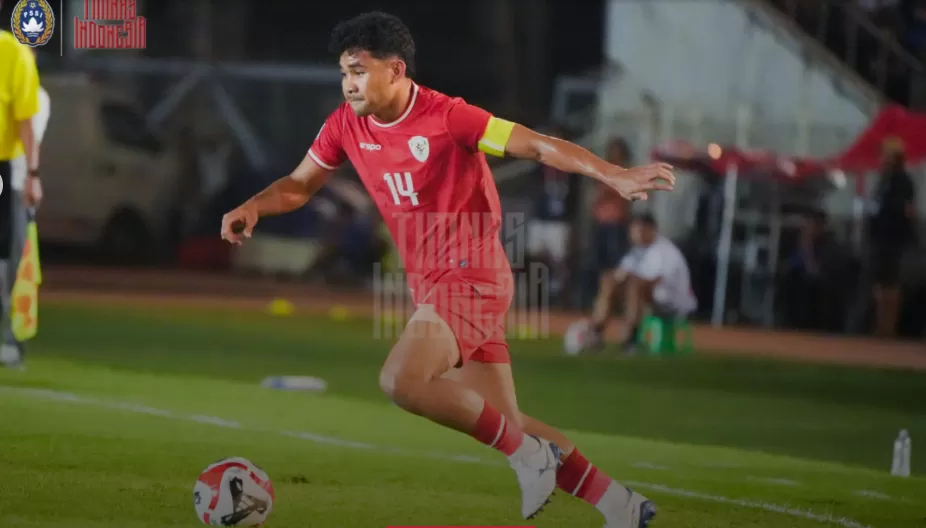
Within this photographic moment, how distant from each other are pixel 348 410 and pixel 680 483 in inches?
141

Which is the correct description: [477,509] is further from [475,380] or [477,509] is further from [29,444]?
[29,444]

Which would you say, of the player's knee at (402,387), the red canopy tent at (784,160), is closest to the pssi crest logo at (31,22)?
the player's knee at (402,387)

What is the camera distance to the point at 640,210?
22.4 metres

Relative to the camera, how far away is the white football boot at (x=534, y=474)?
712 cm

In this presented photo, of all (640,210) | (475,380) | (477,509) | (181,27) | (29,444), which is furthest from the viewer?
(181,27)

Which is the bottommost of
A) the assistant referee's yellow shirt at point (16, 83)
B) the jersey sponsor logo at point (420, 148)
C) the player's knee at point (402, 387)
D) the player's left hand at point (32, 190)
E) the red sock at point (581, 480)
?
the red sock at point (581, 480)

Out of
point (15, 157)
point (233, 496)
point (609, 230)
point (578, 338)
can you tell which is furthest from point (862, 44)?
point (233, 496)

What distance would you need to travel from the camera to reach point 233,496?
7219 mm

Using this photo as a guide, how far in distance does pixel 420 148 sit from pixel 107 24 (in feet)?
20.6

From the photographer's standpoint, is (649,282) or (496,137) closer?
(496,137)

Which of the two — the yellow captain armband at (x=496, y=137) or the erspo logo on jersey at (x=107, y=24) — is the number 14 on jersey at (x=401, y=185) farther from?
the erspo logo on jersey at (x=107, y=24)

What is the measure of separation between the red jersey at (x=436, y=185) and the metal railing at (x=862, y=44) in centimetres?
1768

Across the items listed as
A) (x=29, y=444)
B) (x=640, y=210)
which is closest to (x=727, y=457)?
(x=29, y=444)

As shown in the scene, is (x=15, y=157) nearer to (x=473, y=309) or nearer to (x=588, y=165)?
(x=473, y=309)
